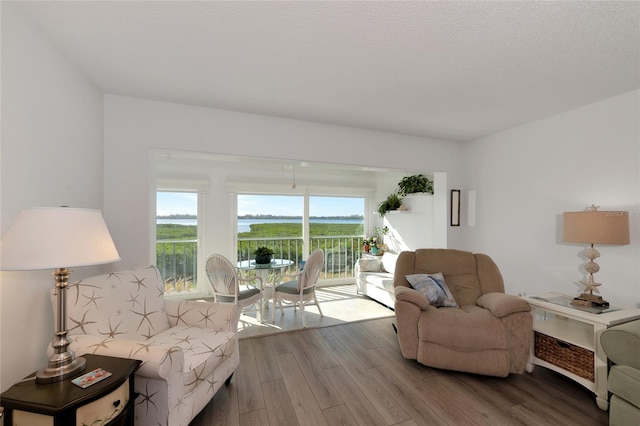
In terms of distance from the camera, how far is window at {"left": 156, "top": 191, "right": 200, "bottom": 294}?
443 centimetres

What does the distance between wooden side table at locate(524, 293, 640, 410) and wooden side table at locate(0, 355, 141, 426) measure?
293cm

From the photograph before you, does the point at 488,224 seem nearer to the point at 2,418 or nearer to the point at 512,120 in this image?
the point at 512,120

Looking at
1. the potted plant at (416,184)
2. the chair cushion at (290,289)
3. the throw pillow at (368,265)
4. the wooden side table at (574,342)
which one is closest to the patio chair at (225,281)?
the chair cushion at (290,289)

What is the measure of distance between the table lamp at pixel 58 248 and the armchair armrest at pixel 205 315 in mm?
869

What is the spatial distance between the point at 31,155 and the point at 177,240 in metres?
3.20

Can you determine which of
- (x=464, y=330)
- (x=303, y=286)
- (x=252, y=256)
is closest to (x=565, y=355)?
(x=464, y=330)

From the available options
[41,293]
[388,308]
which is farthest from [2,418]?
[388,308]

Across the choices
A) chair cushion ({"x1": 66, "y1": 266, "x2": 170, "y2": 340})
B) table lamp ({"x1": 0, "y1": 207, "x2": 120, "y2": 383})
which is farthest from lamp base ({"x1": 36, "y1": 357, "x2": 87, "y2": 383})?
chair cushion ({"x1": 66, "y1": 266, "x2": 170, "y2": 340})

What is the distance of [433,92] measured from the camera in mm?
2396

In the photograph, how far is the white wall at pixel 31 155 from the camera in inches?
52.7

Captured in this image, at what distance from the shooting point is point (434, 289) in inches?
105

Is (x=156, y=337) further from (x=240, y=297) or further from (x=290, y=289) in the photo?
(x=290, y=289)

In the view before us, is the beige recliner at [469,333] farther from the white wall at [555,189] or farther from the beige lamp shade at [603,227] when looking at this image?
the white wall at [555,189]

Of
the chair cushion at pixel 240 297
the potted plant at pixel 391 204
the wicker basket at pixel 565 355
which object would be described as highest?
the potted plant at pixel 391 204
